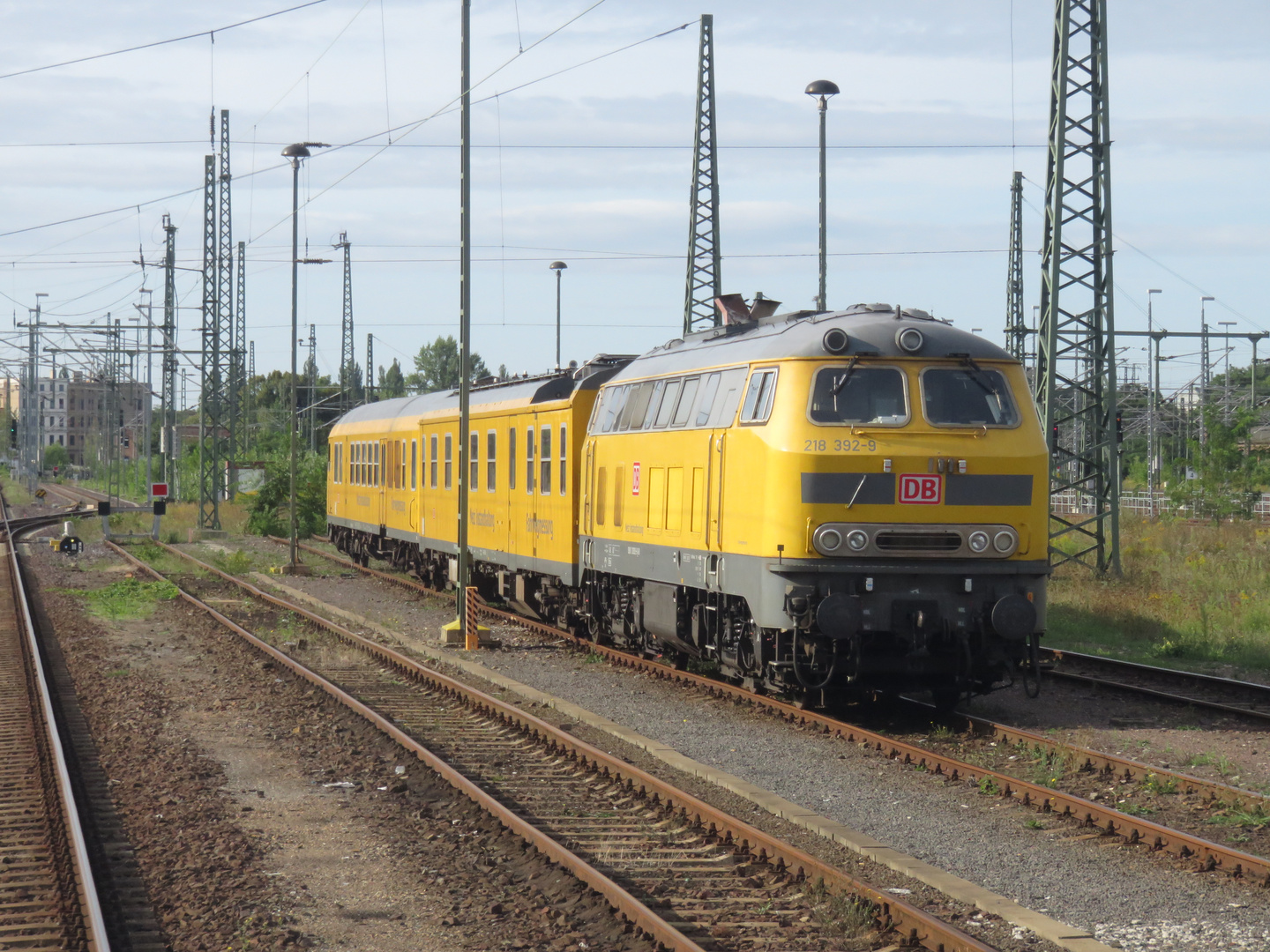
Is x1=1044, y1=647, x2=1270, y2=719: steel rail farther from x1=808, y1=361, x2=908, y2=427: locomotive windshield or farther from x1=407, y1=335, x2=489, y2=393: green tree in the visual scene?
x1=407, y1=335, x2=489, y2=393: green tree

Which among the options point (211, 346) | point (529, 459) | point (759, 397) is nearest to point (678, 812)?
point (759, 397)

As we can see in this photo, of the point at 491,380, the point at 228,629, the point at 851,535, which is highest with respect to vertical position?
the point at 491,380

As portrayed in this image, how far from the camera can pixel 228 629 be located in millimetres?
20766

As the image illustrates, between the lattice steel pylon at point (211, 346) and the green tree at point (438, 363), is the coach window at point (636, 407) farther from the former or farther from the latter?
the green tree at point (438, 363)

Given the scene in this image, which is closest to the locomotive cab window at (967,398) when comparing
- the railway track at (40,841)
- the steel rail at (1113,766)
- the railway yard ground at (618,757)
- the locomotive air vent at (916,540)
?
the locomotive air vent at (916,540)

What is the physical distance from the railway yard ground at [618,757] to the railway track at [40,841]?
0.39 metres

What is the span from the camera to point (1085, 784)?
10.1 metres

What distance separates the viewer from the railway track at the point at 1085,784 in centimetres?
817

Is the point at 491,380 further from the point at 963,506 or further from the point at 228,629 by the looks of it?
the point at 963,506

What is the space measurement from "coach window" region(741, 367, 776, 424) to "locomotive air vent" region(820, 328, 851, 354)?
562 mm

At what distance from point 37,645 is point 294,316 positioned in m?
12.9

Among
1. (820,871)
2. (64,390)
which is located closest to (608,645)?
(820,871)

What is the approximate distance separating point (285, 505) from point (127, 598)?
18.8m

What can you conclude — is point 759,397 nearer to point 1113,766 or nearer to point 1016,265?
point 1113,766
